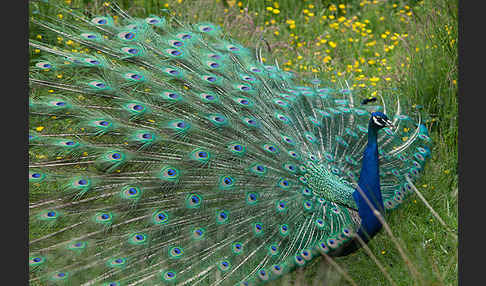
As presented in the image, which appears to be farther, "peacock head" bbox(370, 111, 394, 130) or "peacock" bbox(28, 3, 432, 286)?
"peacock head" bbox(370, 111, 394, 130)

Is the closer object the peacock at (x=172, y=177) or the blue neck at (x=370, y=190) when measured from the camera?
the peacock at (x=172, y=177)

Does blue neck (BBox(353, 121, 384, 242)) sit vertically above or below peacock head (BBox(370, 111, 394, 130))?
below

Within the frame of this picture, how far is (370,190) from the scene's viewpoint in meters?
4.32

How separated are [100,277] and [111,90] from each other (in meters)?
1.21

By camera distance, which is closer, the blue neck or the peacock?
the peacock

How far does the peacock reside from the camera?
4.08 meters

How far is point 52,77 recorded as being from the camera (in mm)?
4605

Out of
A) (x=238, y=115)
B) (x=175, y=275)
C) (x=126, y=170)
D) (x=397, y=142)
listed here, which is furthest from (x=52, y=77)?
(x=397, y=142)

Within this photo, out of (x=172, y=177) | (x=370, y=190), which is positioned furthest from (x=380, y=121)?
(x=172, y=177)

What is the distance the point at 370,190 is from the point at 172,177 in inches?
50.6

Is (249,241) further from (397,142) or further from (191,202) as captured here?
(397,142)

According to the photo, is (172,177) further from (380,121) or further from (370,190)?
(380,121)

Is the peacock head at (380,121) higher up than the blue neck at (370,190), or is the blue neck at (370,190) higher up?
the peacock head at (380,121)

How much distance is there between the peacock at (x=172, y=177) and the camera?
4.08 m
